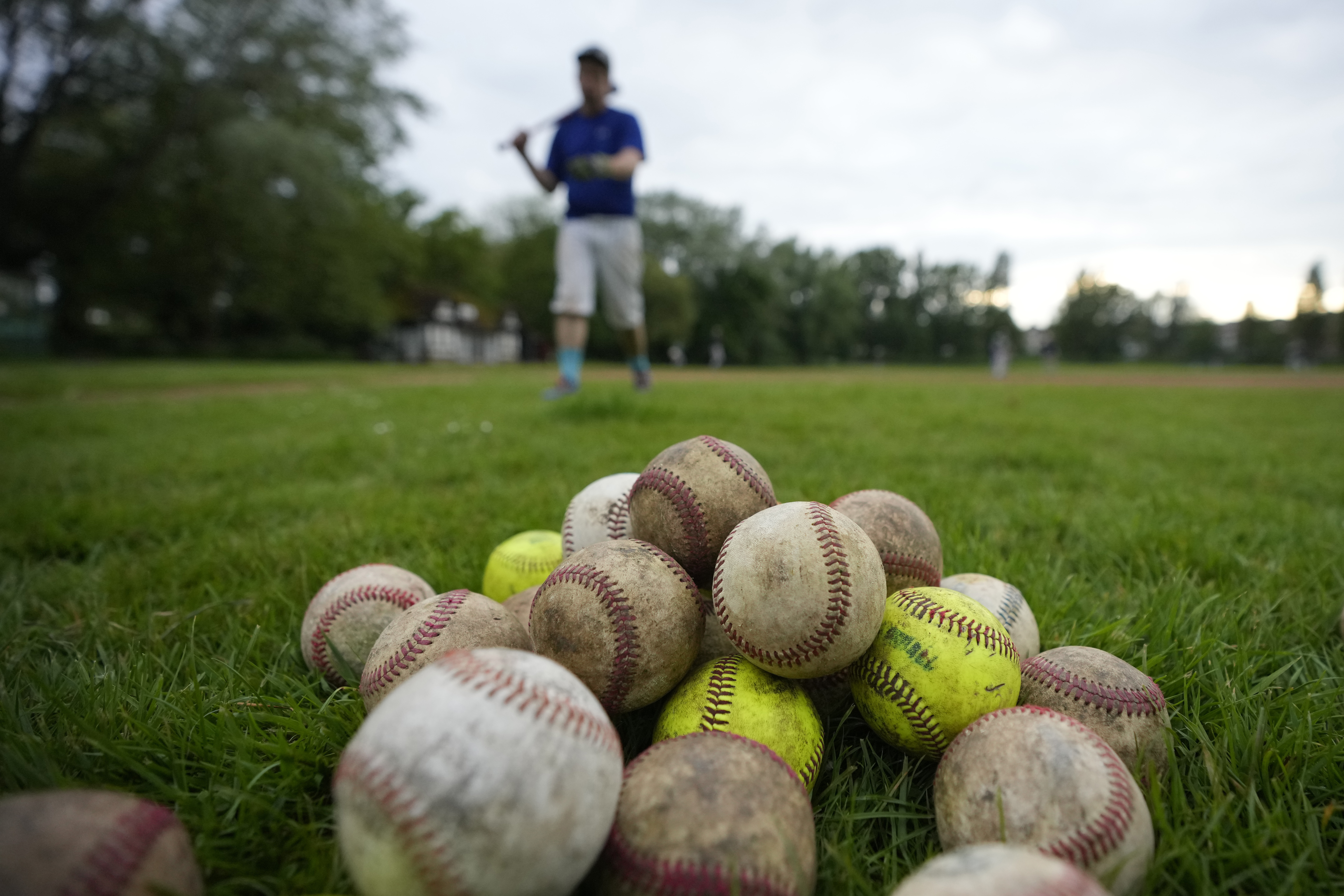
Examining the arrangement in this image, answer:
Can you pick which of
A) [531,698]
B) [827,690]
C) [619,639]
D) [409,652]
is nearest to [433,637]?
[409,652]

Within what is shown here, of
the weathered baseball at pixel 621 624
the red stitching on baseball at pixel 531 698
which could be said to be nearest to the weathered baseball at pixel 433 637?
the weathered baseball at pixel 621 624

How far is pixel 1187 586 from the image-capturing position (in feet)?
8.86

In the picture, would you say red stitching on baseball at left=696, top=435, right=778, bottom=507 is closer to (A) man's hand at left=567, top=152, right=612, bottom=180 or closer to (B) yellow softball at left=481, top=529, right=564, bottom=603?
(B) yellow softball at left=481, top=529, right=564, bottom=603

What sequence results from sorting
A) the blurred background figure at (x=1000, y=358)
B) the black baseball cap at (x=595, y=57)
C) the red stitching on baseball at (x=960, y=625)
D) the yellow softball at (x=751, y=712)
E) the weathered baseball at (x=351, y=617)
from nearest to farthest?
the yellow softball at (x=751, y=712) → the red stitching on baseball at (x=960, y=625) → the weathered baseball at (x=351, y=617) → the black baseball cap at (x=595, y=57) → the blurred background figure at (x=1000, y=358)

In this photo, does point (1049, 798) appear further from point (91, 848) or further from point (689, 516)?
point (91, 848)

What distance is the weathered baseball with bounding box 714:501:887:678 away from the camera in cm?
171

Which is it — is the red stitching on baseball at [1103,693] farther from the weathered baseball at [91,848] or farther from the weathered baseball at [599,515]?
the weathered baseball at [91,848]

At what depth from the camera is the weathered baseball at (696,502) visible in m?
2.07

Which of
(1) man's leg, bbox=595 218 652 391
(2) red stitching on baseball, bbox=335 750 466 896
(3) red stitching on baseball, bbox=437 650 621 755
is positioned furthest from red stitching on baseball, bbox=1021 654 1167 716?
(1) man's leg, bbox=595 218 652 391

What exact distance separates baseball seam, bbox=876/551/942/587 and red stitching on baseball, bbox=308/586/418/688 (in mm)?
1521

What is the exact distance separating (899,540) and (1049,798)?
894mm

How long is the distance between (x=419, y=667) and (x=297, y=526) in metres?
2.33

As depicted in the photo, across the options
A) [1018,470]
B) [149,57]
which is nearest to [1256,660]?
[1018,470]

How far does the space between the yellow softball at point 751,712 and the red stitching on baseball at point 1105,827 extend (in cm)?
53
